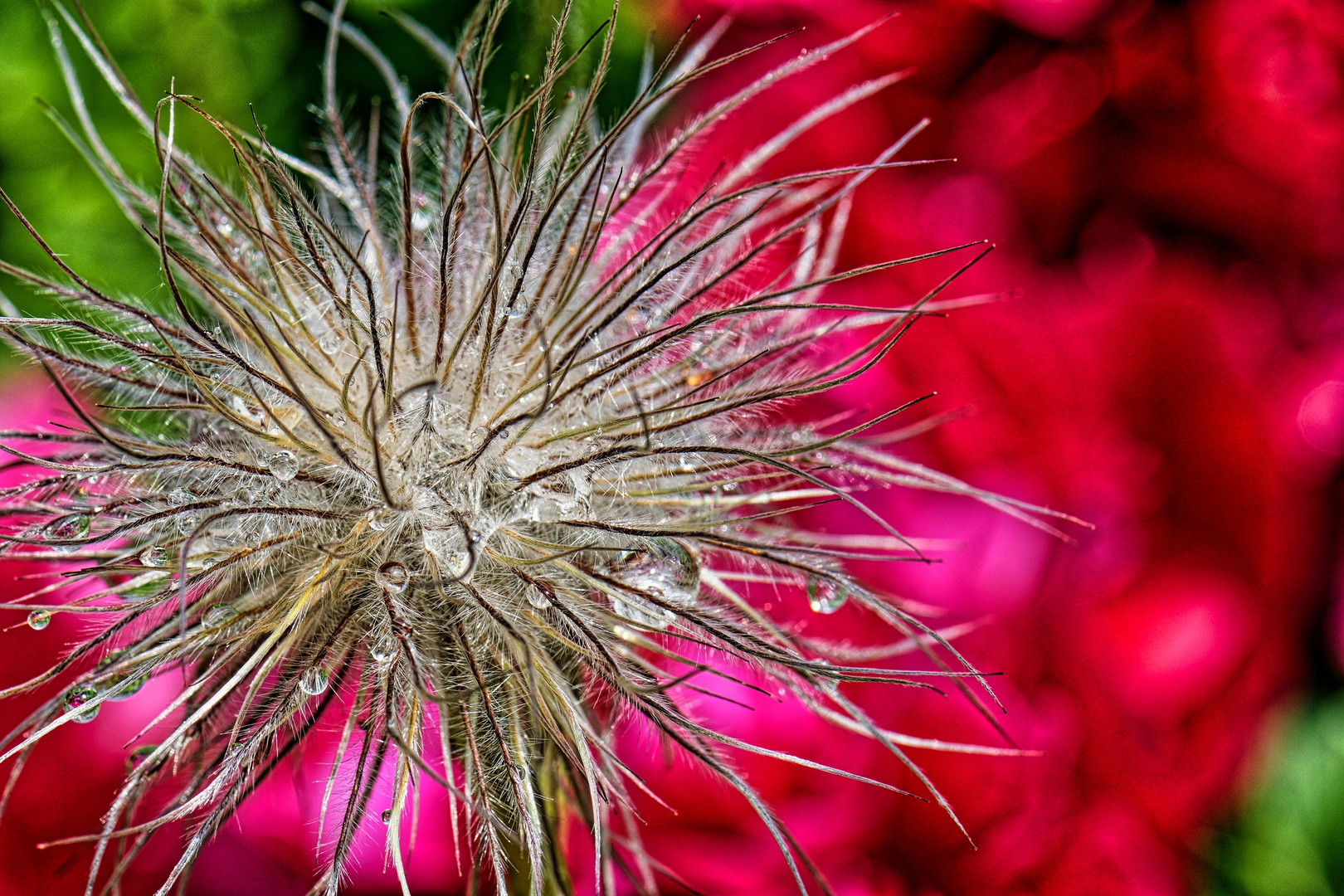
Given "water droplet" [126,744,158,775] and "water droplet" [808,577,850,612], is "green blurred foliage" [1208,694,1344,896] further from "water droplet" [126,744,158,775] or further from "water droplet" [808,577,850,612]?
"water droplet" [126,744,158,775]

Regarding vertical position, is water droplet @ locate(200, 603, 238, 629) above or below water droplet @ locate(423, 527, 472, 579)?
above

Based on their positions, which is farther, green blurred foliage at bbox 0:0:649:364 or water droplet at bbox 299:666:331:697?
green blurred foliage at bbox 0:0:649:364

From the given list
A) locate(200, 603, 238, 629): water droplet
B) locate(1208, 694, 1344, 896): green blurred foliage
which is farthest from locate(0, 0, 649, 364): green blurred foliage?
locate(1208, 694, 1344, 896): green blurred foliage

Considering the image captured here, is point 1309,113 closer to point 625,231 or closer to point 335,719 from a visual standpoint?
point 625,231

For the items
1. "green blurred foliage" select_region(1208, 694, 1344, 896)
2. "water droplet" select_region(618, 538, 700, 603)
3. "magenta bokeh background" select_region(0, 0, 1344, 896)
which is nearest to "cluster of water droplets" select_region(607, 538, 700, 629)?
"water droplet" select_region(618, 538, 700, 603)

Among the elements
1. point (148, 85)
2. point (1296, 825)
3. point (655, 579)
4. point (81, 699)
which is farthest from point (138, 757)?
point (1296, 825)

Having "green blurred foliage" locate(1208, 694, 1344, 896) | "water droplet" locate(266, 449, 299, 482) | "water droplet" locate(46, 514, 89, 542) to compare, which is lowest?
"green blurred foliage" locate(1208, 694, 1344, 896)

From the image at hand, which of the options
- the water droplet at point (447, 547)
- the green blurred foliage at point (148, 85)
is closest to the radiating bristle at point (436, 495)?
the water droplet at point (447, 547)
